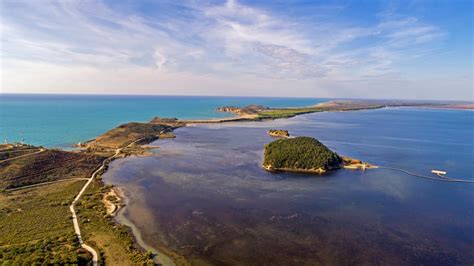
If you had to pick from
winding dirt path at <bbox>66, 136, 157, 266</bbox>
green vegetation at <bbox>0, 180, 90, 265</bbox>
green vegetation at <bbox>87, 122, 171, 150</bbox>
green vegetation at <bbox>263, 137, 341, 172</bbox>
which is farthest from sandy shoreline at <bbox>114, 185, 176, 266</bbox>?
green vegetation at <bbox>87, 122, 171, 150</bbox>

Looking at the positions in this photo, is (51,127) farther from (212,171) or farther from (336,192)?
(336,192)

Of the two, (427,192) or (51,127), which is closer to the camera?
(427,192)

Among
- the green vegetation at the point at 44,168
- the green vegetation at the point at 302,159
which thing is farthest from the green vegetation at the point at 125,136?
the green vegetation at the point at 302,159

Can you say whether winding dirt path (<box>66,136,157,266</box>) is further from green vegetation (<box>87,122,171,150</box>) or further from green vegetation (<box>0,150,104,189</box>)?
green vegetation (<box>87,122,171,150</box>)

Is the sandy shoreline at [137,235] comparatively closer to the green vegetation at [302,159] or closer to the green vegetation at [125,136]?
the green vegetation at [302,159]

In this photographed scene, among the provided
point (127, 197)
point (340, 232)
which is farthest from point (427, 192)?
point (127, 197)

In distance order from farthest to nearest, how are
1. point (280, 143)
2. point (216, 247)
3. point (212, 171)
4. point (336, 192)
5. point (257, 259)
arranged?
point (280, 143) < point (212, 171) < point (336, 192) < point (216, 247) < point (257, 259)

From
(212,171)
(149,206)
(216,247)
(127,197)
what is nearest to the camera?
(216,247)
